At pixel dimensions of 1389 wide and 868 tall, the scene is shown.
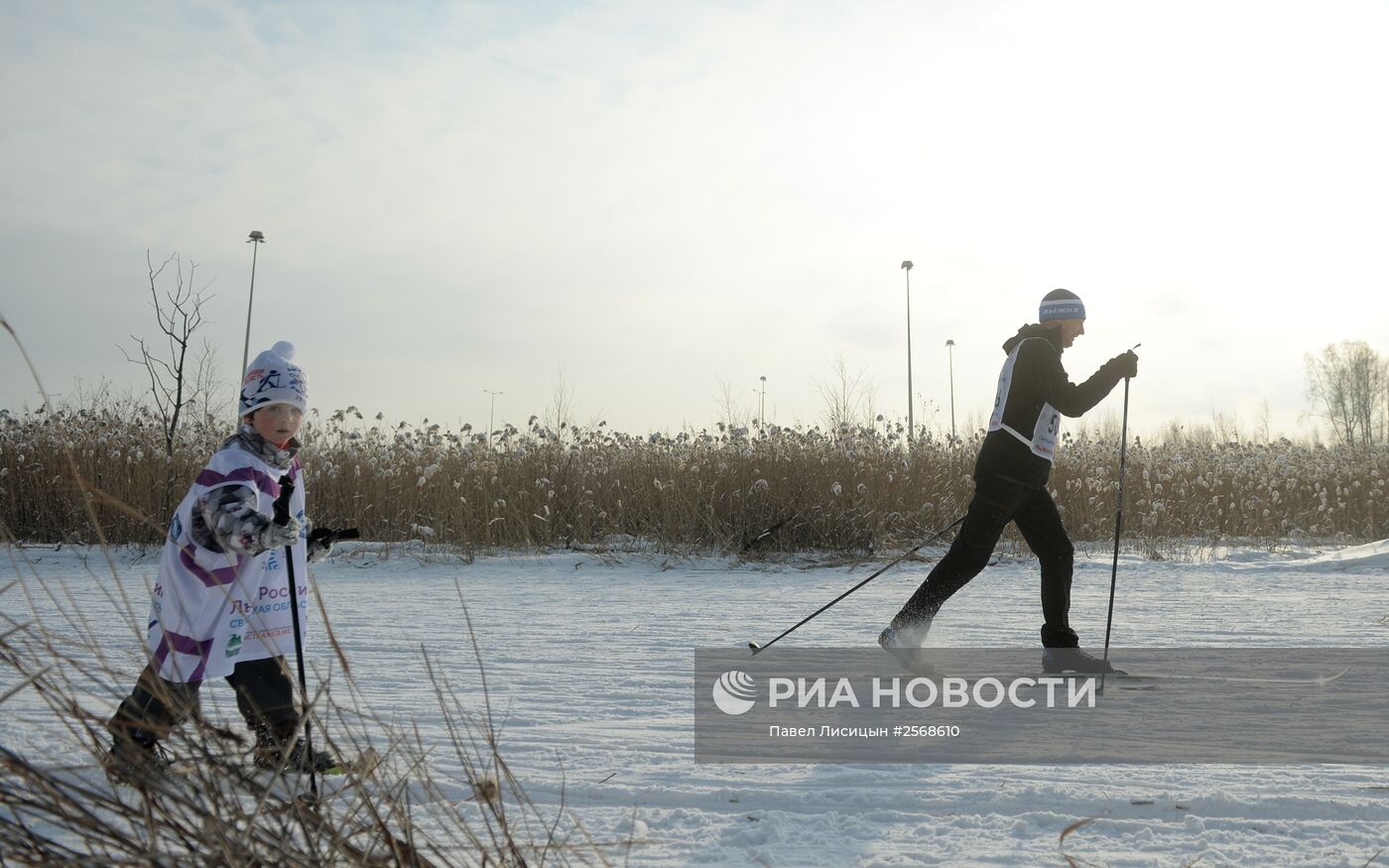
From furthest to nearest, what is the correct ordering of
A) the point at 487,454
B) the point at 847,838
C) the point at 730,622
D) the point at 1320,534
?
the point at 1320,534
the point at 487,454
the point at 730,622
the point at 847,838

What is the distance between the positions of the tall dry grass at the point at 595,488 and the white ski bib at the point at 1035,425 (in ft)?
19.0

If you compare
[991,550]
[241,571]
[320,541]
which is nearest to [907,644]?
[991,550]

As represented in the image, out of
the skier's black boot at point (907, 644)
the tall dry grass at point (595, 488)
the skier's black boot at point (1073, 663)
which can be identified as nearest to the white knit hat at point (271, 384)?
the skier's black boot at point (907, 644)

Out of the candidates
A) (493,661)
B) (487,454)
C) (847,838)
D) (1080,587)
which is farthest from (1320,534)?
(847,838)

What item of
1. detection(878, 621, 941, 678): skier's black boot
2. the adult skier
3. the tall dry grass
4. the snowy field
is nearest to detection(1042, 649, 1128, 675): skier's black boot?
the adult skier

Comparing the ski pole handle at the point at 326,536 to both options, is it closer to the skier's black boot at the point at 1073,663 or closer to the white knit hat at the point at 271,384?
the white knit hat at the point at 271,384

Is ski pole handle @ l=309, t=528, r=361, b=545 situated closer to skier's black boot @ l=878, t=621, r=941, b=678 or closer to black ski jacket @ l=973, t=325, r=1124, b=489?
skier's black boot @ l=878, t=621, r=941, b=678

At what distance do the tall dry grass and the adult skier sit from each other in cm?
587

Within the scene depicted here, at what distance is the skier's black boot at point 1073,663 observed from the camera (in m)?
5.25

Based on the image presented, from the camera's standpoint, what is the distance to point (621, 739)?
13.4 ft

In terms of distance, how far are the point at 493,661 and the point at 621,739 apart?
182cm

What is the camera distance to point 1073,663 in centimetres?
526

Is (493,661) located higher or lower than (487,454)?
lower

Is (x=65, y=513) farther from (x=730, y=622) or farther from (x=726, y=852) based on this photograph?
(x=726, y=852)
